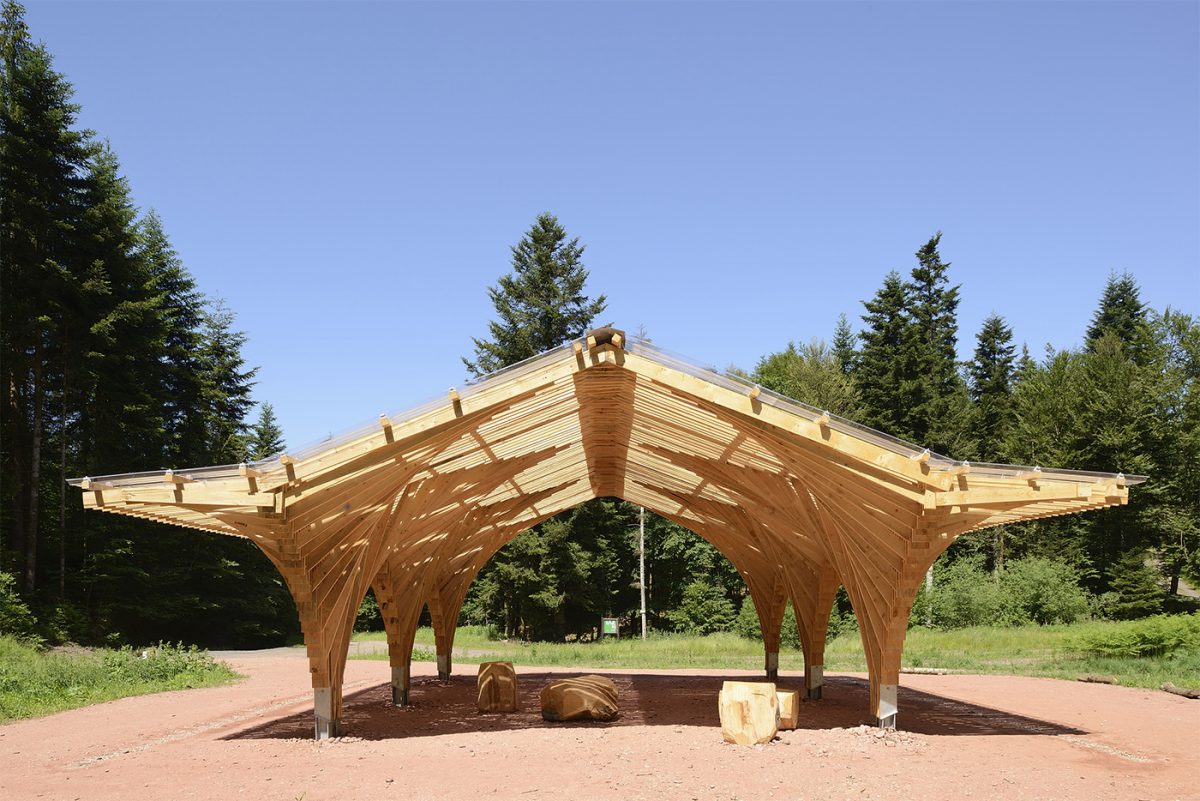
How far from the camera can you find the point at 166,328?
28.4 m

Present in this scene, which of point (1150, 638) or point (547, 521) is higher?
point (547, 521)

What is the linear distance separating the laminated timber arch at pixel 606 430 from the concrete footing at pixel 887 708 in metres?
0.02

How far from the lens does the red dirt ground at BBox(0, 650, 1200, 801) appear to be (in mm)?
7812

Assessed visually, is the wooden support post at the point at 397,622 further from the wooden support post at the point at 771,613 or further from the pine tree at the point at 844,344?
the pine tree at the point at 844,344

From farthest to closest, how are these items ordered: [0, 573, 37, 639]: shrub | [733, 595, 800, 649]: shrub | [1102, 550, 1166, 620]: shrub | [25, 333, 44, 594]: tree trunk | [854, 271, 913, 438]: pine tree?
1. [854, 271, 913, 438]: pine tree
2. [1102, 550, 1166, 620]: shrub
3. [733, 595, 800, 649]: shrub
4. [25, 333, 44, 594]: tree trunk
5. [0, 573, 37, 639]: shrub

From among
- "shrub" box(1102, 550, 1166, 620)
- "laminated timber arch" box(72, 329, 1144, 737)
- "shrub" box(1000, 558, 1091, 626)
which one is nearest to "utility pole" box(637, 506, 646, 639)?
"shrub" box(1000, 558, 1091, 626)

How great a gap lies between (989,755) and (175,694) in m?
14.0

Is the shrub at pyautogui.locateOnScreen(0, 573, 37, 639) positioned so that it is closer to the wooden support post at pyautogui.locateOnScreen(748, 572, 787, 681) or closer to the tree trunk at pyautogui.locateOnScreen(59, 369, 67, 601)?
the tree trunk at pyautogui.locateOnScreen(59, 369, 67, 601)

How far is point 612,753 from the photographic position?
9.32 metres

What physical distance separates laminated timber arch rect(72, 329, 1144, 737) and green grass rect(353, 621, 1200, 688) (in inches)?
375

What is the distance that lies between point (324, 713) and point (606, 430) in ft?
18.7

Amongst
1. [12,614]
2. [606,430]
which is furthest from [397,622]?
[12,614]

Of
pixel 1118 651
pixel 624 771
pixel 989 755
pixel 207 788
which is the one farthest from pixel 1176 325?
pixel 207 788

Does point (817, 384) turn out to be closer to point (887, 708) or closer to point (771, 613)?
point (771, 613)
